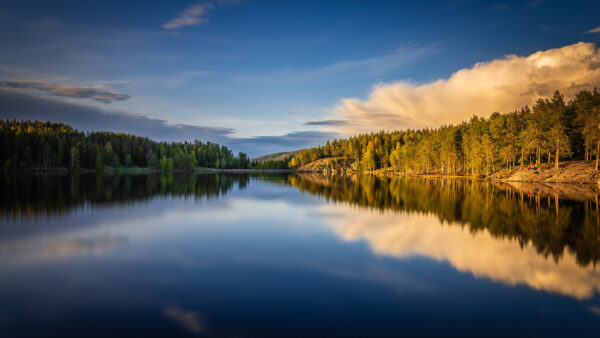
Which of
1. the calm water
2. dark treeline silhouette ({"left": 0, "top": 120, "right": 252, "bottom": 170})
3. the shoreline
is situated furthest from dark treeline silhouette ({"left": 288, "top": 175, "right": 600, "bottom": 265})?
dark treeline silhouette ({"left": 0, "top": 120, "right": 252, "bottom": 170})

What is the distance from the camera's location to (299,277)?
11.0m

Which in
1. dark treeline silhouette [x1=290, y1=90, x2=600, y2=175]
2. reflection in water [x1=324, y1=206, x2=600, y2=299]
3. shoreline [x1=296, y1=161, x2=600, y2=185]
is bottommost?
reflection in water [x1=324, y1=206, x2=600, y2=299]

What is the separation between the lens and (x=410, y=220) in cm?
2186

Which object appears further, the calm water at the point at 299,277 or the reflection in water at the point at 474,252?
the reflection in water at the point at 474,252

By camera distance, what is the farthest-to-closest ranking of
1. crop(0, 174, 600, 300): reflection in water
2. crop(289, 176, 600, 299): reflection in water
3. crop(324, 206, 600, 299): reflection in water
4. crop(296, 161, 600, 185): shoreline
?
crop(296, 161, 600, 185): shoreline, crop(0, 174, 600, 300): reflection in water, crop(289, 176, 600, 299): reflection in water, crop(324, 206, 600, 299): reflection in water

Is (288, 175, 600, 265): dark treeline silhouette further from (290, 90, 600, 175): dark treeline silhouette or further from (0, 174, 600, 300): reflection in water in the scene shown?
(290, 90, 600, 175): dark treeline silhouette

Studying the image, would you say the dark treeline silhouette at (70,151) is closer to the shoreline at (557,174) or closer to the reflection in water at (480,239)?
the reflection in water at (480,239)

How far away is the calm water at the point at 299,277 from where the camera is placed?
25.0 feet

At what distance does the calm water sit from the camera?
762 cm

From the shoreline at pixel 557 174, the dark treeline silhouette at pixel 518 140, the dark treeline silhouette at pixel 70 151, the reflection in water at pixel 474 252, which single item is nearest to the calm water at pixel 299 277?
the reflection in water at pixel 474 252

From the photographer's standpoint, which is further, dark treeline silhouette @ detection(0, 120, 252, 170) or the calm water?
dark treeline silhouette @ detection(0, 120, 252, 170)

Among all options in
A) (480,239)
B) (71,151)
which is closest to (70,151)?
(71,151)

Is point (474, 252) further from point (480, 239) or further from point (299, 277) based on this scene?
point (299, 277)

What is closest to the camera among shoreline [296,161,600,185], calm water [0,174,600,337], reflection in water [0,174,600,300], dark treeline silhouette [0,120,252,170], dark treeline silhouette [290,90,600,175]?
calm water [0,174,600,337]
